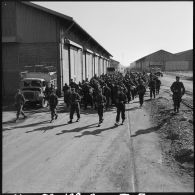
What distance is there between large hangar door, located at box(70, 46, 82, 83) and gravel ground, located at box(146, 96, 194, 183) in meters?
15.2

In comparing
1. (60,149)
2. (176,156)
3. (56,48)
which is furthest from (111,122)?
(56,48)

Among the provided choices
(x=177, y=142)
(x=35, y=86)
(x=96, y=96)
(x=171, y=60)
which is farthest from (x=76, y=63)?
(x=171, y=60)

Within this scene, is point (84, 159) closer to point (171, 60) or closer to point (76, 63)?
point (76, 63)

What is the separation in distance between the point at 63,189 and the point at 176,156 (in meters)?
3.75

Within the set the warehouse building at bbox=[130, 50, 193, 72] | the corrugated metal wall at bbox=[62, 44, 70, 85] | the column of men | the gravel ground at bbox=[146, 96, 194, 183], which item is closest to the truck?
the column of men

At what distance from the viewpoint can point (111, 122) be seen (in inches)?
528

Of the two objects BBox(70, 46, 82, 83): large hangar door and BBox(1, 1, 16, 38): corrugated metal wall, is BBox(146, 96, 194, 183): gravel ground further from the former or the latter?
BBox(1, 1, 16, 38): corrugated metal wall

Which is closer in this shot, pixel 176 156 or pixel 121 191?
pixel 121 191

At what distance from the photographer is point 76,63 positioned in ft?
98.2

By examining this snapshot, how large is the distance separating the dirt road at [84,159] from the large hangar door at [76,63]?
608 inches

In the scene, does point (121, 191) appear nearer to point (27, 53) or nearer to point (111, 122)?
point (111, 122)

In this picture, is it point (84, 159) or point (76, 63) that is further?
point (76, 63)

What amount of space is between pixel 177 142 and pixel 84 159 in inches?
138

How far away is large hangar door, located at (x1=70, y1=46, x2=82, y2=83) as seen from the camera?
2816 cm
